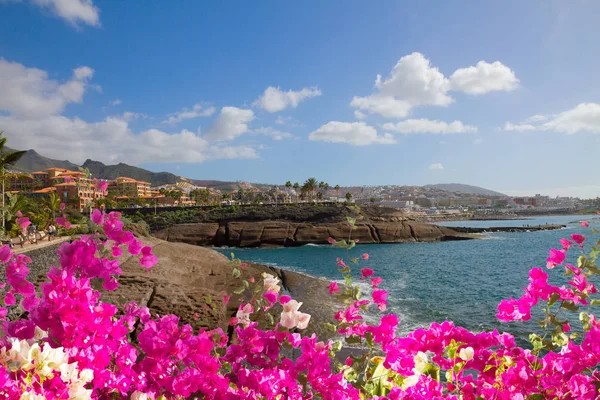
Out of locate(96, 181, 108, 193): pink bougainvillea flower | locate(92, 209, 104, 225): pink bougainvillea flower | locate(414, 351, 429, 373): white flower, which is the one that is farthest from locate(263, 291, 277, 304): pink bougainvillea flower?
locate(96, 181, 108, 193): pink bougainvillea flower

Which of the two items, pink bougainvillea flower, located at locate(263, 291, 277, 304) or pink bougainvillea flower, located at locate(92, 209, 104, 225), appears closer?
pink bougainvillea flower, located at locate(92, 209, 104, 225)

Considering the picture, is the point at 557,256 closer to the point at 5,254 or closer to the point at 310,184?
the point at 5,254

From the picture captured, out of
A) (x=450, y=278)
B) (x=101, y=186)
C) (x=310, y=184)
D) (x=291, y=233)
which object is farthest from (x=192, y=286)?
(x=310, y=184)

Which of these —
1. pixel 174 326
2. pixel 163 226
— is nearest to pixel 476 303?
pixel 174 326

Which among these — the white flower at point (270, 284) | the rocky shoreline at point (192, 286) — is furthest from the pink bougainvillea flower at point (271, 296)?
the rocky shoreline at point (192, 286)

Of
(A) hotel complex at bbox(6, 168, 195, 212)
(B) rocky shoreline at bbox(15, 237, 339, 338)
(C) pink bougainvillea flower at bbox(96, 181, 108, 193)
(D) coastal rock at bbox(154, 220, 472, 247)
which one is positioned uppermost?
(C) pink bougainvillea flower at bbox(96, 181, 108, 193)

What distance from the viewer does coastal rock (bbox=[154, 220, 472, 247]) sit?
5981 centimetres

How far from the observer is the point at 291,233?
60906 mm

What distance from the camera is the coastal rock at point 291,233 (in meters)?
59.8

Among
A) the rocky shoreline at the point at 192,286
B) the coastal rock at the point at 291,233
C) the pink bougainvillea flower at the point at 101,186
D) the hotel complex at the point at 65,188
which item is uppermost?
the pink bougainvillea flower at the point at 101,186

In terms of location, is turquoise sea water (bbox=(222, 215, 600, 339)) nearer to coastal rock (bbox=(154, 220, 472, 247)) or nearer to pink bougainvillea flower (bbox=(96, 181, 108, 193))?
pink bougainvillea flower (bbox=(96, 181, 108, 193))

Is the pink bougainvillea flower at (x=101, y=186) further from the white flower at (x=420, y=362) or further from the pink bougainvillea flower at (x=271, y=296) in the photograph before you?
the white flower at (x=420, y=362)

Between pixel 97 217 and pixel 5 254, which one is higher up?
pixel 97 217

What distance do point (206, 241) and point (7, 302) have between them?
6186 cm
